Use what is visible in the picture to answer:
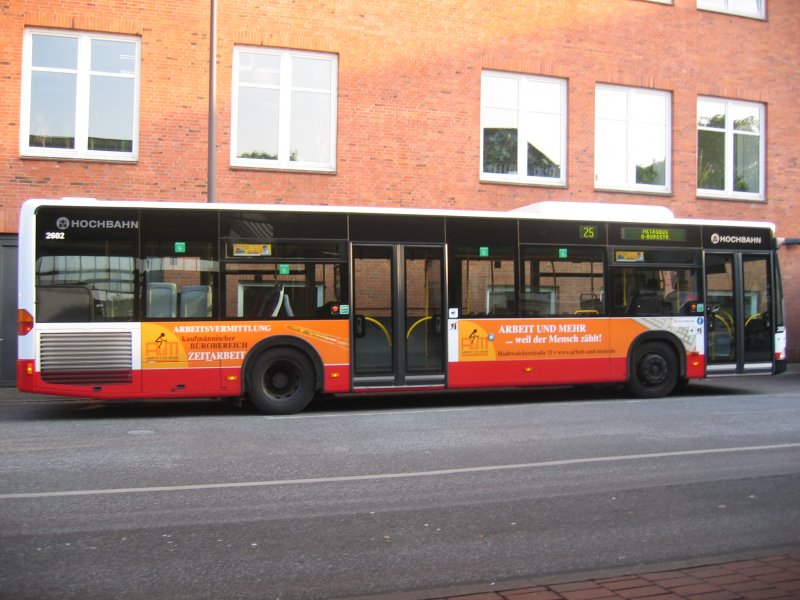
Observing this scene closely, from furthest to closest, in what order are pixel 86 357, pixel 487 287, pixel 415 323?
pixel 487 287 → pixel 415 323 → pixel 86 357

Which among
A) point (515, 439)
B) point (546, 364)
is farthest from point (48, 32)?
point (515, 439)

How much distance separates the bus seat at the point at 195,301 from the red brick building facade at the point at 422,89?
6.09 m

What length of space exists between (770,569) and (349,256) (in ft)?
25.7

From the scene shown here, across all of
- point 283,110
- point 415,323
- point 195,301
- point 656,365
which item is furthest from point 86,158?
point 656,365

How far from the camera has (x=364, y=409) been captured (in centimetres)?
1155

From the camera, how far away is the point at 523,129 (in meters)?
18.6

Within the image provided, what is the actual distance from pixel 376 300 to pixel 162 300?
9.77 feet

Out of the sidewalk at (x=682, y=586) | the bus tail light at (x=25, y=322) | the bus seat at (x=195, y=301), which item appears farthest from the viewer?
the bus seat at (x=195, y=301)

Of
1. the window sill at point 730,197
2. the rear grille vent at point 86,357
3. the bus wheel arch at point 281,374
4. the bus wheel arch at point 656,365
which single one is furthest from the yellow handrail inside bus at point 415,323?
the window sill at point 730,197

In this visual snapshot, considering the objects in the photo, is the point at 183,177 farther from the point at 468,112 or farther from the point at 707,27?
the point at 707,27

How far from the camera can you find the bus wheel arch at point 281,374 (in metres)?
10.7

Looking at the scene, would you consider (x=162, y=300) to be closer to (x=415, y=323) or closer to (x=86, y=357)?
(x=86, y=357)

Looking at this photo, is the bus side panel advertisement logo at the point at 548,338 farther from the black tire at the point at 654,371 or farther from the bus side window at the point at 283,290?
the bus side window at the point at 283,290

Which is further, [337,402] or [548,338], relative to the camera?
[337,402]
